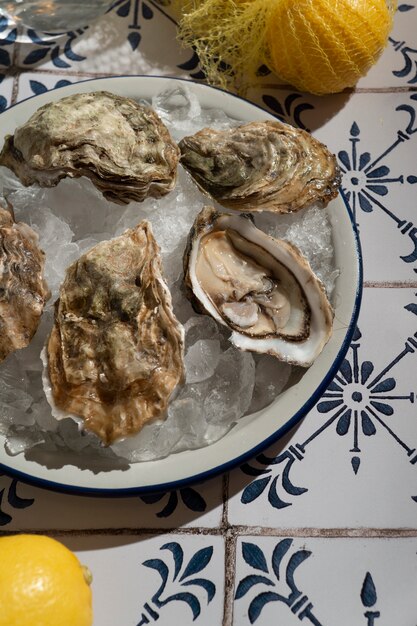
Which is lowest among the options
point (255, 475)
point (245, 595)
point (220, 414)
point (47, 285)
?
point (245, 595)

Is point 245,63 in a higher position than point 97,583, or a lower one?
higher

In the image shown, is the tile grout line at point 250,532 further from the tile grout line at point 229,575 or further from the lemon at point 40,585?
the lemon at point 40,585

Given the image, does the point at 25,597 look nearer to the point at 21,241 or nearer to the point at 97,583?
the point at 97,583

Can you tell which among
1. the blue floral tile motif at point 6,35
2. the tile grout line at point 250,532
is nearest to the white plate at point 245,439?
the tile grout line at point 250,532

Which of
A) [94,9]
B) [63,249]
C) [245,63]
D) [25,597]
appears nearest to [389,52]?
[245,63]

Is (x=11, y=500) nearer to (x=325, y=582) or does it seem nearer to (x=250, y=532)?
→ (x=250, y=532)

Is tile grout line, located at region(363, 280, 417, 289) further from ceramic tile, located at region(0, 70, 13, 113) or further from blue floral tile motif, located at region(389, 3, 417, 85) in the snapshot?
ceramic tile, located at region(0, 70, 13, 113)

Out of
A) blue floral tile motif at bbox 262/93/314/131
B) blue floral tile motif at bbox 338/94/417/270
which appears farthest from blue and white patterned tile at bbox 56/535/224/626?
blue floral tile motif at bbox 262/93/314/131
